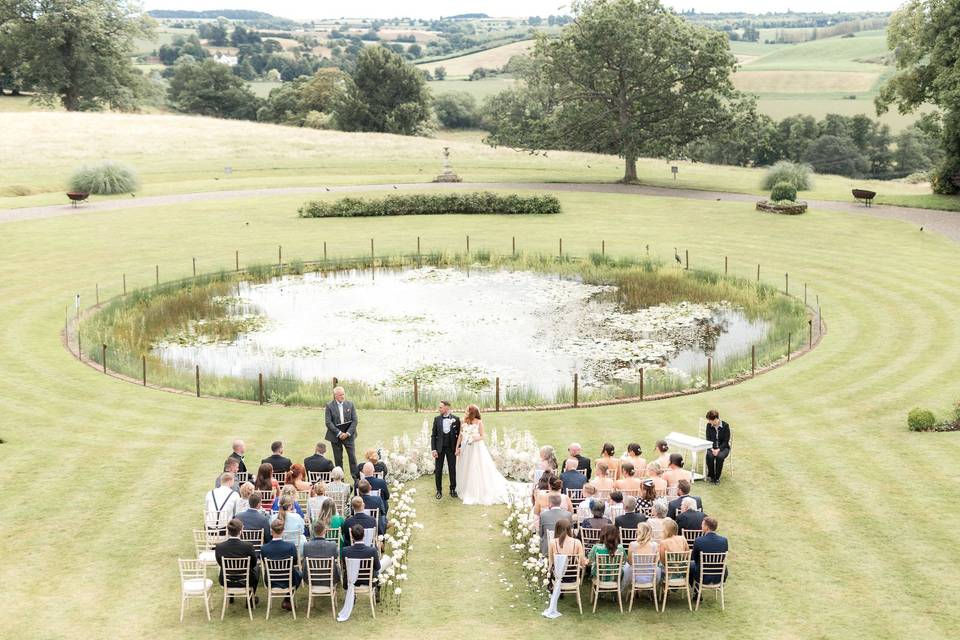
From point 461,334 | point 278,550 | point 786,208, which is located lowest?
point 461,334

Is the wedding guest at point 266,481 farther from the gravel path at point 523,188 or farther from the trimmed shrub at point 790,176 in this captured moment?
the trimmed shrub at point 790,176

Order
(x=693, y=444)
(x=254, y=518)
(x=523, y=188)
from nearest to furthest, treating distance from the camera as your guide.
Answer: (x=254, y=518) < (x=693, y=444) < (x=523, y=188)

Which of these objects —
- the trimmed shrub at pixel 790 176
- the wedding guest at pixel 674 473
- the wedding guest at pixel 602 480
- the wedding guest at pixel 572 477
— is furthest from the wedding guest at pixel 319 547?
the trimmed shrub at pixel 790 176

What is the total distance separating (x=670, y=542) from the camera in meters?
16.9

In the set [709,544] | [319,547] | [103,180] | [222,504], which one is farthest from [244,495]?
[103,180]

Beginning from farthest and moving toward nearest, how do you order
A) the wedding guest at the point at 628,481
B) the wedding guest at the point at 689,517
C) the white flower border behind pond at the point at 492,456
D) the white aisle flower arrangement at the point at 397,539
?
the white flower border behind pond at the point at 492,456 → the wedding guest at the point at 628,481 → the wedding guest at the point at 689,517 → the white aisle flower arrangement at the point at 397,539

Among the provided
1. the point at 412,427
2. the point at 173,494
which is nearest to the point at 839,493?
the point at 412,427

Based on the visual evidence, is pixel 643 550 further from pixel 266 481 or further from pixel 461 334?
pixel 461 334

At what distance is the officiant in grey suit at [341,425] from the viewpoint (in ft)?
73.8

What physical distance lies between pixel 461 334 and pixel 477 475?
631 inches

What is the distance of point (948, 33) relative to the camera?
60.4 meters

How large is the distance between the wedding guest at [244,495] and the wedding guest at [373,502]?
1.81 m

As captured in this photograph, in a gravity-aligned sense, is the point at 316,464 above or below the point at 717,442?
above

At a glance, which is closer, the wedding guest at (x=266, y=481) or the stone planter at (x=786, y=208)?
the wedding guest at (x=266, y=481)
